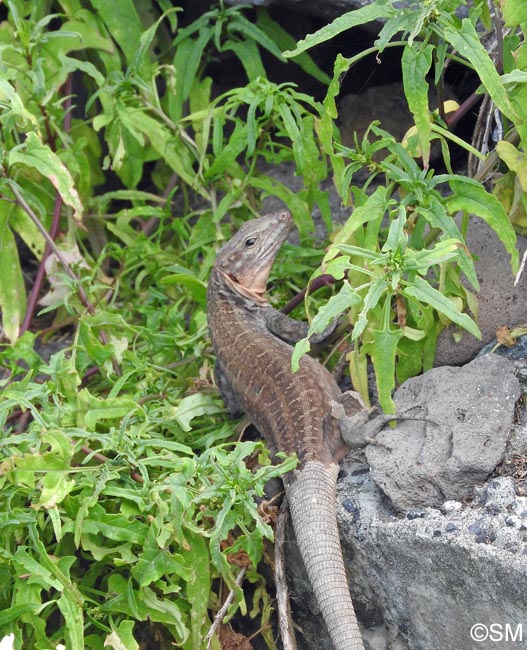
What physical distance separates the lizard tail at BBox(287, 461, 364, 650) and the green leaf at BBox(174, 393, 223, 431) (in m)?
0.69

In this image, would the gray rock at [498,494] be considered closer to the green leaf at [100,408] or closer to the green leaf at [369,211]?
the green leaf at [369,211]

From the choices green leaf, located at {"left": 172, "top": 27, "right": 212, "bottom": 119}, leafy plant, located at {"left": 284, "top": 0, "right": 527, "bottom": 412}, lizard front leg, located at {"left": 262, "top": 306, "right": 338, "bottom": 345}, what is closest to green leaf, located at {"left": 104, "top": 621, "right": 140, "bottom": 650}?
leafy plant, located at {"left": 284, "top": 0, "right": 527, "bottom": 412}

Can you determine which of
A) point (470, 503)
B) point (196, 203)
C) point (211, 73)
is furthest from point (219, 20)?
point (470, 503)

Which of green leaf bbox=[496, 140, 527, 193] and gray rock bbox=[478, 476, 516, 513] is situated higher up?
green leaf bbox=[496, 140, 527, 193]

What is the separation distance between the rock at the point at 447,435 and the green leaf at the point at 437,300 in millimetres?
379

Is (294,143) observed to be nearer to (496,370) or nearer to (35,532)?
(496,370)

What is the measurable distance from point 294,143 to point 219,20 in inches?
45.8

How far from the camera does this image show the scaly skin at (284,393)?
3357 millimetres

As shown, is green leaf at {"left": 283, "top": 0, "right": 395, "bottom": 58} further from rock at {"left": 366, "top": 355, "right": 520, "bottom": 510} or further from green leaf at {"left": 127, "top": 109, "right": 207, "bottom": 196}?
green leaf at {"left": 127, "top": 109, "right": 207, "bottom": 196}

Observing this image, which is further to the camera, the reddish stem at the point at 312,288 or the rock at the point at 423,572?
the reddish stem at the point at 312,288

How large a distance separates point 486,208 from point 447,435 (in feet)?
2.68

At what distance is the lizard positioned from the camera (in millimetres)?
3367

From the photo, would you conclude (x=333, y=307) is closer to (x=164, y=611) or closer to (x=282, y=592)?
(x=282, y=592)

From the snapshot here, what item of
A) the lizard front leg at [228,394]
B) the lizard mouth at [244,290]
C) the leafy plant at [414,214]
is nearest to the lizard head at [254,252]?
the lizard mouth at [244,290]
